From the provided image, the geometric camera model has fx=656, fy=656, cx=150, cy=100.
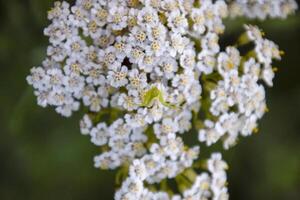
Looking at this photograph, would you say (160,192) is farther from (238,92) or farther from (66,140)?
(66,140)

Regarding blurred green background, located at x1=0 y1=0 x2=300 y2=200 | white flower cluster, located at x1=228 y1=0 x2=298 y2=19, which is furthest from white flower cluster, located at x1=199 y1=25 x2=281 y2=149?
blurred green background, located at x1=0 y1=0 x2=300 y2=200

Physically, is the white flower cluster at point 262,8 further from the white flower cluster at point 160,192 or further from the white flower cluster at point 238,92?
the white flower cluster at point 160,192

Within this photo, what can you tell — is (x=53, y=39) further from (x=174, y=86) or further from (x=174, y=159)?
(x=174, y=159)

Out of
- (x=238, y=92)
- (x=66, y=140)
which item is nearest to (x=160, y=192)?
(x=238, y=92)

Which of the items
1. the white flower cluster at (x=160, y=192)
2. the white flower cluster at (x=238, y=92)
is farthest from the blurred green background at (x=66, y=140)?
the white flower cluster at (x=160, y=192)

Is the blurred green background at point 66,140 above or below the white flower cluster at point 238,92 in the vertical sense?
above

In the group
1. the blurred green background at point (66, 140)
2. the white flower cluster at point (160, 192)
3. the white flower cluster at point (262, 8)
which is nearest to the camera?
the white flower cluster at point (160, 192)

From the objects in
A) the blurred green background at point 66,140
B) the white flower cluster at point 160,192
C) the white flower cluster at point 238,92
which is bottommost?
the white flower cluster at point 160,192
